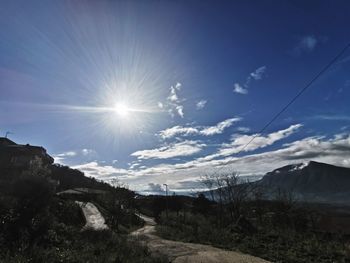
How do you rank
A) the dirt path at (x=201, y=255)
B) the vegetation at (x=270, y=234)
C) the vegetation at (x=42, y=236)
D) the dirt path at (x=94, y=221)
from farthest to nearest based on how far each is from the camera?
1. the dirt path at (x=94, y=221)
2. the vegetation at (x=270, y=234)
3. the dirt path at (x=201, y=255)
4. the vegetation at (x=42, y=236)

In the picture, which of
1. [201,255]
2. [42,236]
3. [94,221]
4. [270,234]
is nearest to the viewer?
[42,236]

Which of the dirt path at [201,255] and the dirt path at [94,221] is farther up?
the dirt path at [94,221]

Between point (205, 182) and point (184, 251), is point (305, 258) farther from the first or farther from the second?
point (205, 182)

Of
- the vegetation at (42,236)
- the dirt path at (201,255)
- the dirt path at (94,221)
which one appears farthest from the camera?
the dirt path at (94,221)

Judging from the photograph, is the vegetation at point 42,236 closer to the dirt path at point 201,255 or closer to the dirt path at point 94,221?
the dirt path at point 201,255

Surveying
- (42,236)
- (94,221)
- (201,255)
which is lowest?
(201,255)

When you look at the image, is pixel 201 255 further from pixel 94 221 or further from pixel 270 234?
pixel 94 221

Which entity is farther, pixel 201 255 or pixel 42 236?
pixel 201 255

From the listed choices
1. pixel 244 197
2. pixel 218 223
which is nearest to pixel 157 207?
pixel 244 197

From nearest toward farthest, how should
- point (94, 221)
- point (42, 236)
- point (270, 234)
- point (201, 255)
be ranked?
point (42, 236), point (201, 255), point (270, 234), point (94, 221)

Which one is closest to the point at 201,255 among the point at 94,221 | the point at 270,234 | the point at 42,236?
the point at 42,236

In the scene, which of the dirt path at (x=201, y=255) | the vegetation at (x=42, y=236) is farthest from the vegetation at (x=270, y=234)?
the vegetation at (x=42, y=236)

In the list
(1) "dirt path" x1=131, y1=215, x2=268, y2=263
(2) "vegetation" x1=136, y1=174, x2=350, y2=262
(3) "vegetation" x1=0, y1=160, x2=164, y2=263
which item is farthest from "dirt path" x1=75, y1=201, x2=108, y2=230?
(1) "dirt path" x1=131, y1=215, x2=268, y2=263

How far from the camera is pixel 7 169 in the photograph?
179ft
